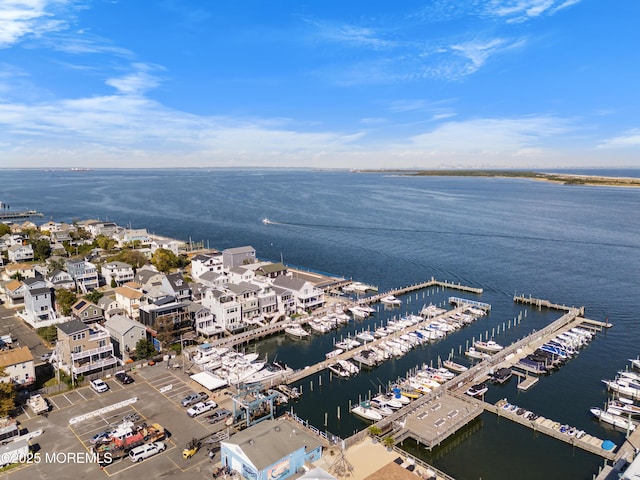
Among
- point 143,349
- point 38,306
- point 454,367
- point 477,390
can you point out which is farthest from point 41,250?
point 477,390

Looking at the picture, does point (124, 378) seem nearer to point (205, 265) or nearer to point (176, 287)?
point (176, 287)

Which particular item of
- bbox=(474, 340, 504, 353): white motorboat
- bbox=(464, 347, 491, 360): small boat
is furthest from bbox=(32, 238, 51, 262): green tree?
bbox=(474, 340, 504, 353): white motorboat

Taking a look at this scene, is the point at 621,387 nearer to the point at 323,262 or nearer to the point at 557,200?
the point at 323,262

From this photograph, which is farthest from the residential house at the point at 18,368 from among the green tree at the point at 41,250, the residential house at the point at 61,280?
the green tree at the point at 41,250

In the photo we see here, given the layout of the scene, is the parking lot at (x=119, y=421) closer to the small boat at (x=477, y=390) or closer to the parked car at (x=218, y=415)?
the parked car at (x=218, y=415)

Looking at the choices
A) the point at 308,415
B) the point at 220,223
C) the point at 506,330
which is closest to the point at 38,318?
the point at 308,415
